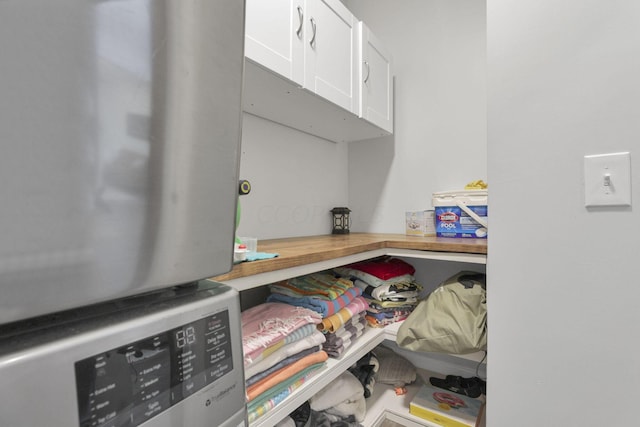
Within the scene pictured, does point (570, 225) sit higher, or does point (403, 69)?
point (403, 69)

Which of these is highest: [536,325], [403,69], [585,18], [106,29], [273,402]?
[403,69]

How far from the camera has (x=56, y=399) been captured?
0.20 meters

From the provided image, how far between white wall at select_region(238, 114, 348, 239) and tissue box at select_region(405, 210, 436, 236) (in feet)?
1.68

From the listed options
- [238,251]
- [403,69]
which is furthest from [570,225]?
[403,69]

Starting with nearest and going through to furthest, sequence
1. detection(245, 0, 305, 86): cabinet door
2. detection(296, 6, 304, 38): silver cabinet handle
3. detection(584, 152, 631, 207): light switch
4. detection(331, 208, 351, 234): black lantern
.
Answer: detection(584, 152, 631, 207): light switch → detection(245, 0, 305, 86): cabinet door → detection(296, 6, 304, 38): silver cabinet handle → detection(331, 208, 351, 234): black lantern

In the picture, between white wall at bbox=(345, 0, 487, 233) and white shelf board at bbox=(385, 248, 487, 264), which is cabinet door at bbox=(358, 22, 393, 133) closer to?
white wall at bbox=(345, 0, 487, 233)

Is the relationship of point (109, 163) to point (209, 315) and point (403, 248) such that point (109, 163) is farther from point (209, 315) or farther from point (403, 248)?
point (403, 248)

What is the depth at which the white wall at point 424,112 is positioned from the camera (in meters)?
1.50

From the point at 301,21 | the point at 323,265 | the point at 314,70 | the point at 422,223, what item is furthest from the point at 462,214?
the point at 301,21

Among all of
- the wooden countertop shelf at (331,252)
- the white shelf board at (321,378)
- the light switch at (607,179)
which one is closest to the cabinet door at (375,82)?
the wooden countertop shelf at (331,252)

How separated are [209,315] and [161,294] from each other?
6cm

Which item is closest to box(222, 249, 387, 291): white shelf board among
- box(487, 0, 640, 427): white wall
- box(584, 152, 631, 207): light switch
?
box(487, 0, 640, 427): white wall

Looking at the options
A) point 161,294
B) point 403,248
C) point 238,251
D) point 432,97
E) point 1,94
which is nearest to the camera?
point 1,94

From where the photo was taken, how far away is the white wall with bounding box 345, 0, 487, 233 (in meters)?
1.50
